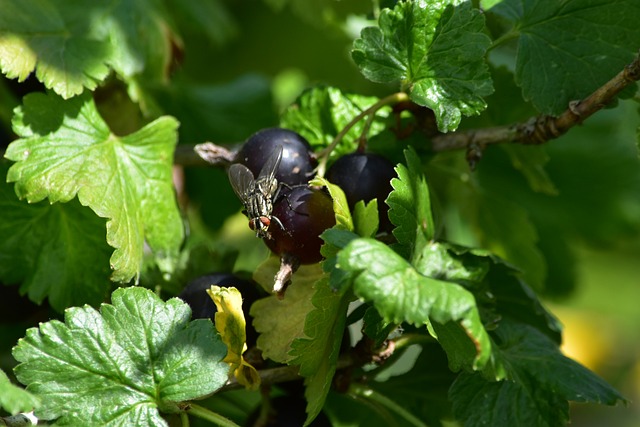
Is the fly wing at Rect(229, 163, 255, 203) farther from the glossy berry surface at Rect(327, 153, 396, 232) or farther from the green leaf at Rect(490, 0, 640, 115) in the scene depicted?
the green leaf at Rect(490, 0, 640, 115)

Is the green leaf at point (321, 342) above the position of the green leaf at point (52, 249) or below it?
above

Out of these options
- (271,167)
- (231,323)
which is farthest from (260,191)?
(231,323)

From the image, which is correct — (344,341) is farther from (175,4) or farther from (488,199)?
(175,4)

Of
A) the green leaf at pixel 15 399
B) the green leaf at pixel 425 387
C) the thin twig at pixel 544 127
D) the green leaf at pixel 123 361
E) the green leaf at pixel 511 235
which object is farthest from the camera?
the green leaf at pixel 511 235

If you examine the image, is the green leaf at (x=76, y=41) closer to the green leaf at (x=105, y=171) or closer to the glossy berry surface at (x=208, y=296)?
the green leaf at (x=105, y=171)

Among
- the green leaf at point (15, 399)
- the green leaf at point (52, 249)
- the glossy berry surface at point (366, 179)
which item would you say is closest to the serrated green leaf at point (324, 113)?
the glossy berry surface at point (366, 179)

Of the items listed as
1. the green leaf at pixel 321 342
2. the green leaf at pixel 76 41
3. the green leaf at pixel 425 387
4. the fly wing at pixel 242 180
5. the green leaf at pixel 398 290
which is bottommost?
the green leaf at pixel 425 387
